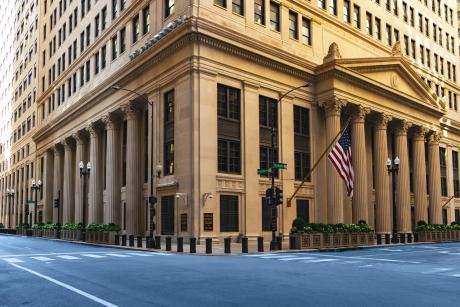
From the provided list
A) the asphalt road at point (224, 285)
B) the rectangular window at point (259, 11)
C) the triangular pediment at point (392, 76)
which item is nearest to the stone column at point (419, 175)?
the triangular pediment at point (392, 76)

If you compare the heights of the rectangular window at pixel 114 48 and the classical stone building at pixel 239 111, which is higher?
the rectangular window at pixel 114 48

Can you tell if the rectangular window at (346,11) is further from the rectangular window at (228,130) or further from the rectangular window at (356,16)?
the rectangular window at (228,130)

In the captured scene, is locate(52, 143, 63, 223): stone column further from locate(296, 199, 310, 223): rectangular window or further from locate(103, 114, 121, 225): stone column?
locate(296, 199, 310, 223): rectangular window

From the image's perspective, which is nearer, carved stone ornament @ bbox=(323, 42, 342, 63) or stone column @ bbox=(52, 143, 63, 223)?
carved stone ornament @ bbox=(323, 42, 342, 63)

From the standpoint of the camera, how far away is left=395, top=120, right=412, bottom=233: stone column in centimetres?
5167

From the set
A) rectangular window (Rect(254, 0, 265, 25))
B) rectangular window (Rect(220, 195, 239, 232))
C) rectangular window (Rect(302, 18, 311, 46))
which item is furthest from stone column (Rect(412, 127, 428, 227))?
rectangular window (Rect(220, 195, 239, 232))

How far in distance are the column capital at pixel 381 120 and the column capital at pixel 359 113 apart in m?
2.61

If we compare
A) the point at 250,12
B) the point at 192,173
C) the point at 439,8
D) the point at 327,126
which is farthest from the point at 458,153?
the point at 192,173

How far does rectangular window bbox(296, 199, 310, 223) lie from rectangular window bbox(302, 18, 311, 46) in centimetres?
1458

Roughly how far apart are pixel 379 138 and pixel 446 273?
33.9 m

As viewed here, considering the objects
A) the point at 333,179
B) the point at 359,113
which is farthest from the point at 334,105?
the point at 333,179

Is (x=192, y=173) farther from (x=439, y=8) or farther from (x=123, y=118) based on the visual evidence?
(x=439, y=8)

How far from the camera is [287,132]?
42.3m

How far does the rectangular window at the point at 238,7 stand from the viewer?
39.9 meters
